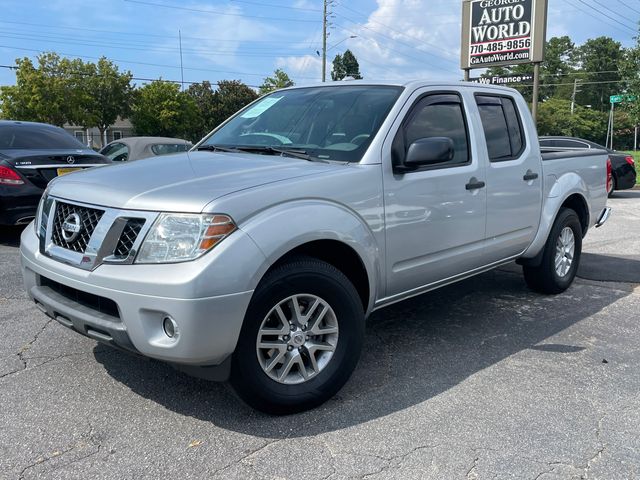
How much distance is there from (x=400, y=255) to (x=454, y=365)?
874 millimetres

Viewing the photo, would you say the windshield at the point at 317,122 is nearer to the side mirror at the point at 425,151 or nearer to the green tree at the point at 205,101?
the side mirror at the point at 425,151

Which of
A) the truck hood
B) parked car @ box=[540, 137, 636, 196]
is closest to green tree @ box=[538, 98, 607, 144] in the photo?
parked car @ box=[540, 137, 636, 196]

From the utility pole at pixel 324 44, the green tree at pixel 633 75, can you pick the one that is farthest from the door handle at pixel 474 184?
the utility pole at pixel 324 44

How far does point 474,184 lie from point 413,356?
1302mm

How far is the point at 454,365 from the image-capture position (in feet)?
12.9

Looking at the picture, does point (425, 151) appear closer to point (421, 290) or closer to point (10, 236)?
point (421, 290)

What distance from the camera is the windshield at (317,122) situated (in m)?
3.73

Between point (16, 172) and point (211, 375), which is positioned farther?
point (16, 172)

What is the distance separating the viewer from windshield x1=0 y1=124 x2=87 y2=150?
293 inches

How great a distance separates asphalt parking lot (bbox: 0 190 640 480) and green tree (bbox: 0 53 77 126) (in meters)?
42.2

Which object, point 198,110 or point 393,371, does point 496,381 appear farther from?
point 198,110

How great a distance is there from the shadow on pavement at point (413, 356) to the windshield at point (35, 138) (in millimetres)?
4572

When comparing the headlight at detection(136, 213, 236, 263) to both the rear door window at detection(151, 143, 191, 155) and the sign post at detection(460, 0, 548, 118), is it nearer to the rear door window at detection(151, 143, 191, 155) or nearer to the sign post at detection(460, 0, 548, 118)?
the rear door window at detection(151, 143, 191, 155)

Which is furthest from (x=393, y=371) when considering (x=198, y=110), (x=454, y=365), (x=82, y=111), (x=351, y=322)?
(x=198, y=110)
